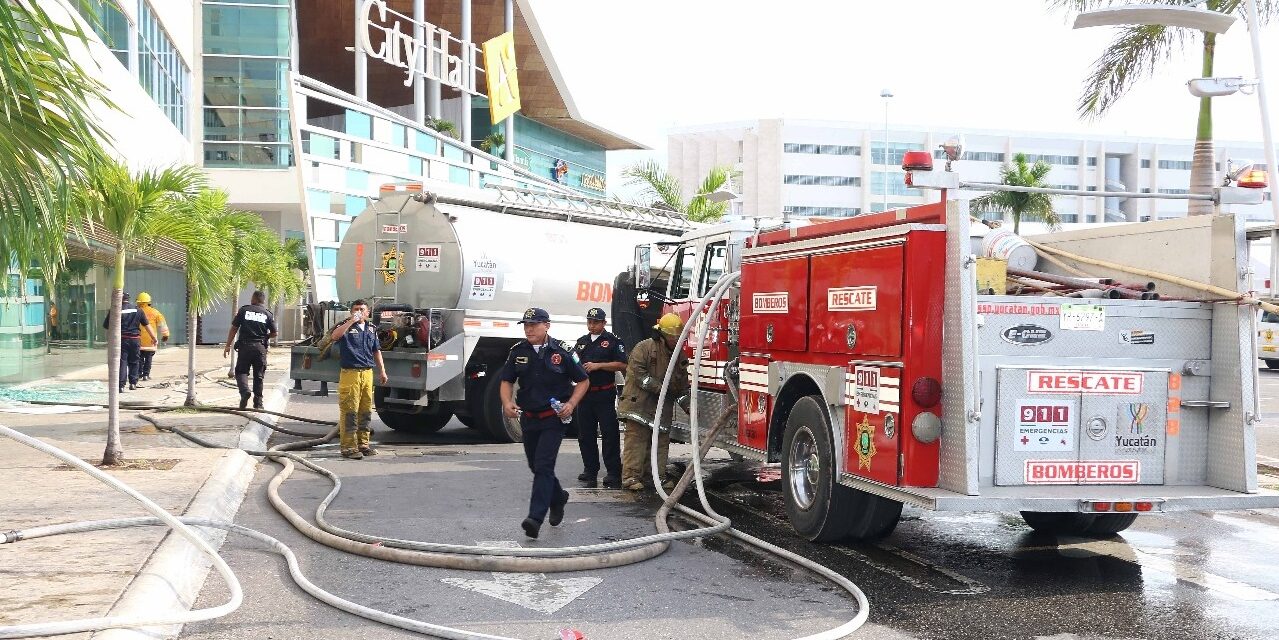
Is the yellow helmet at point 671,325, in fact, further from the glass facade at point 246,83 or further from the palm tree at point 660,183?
the glass facade at point 246,83

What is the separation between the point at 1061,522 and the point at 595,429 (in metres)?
4.09

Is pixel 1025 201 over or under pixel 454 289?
over

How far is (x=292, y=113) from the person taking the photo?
37562 mm

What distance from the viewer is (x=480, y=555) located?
7.48 metres

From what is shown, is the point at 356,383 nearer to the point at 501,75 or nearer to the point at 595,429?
the point at 595,429

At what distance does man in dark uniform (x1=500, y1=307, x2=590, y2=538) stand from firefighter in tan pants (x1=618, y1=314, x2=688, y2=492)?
1971 mm

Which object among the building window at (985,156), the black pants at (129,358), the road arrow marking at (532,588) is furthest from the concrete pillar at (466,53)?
the road arrow marking at (532,588)

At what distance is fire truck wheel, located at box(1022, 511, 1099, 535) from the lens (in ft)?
28.8

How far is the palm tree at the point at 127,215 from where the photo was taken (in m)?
11.0

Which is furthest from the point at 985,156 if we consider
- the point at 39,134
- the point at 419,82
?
the point at 39,134

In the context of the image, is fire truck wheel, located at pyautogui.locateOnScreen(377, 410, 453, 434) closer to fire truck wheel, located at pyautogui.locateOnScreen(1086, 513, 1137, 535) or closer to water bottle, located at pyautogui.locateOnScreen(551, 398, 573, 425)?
water bottle, located at pyautogui.locateOnScreen(551, 398, 573, 425)

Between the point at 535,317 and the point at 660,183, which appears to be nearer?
the point at 535,317

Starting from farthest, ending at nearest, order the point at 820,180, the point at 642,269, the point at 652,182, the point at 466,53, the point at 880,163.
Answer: the point at 820,180, the point at 880,163, the point at 466,53, the point at 652,182, the point at 642,269

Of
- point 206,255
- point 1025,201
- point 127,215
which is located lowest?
point 206,255
